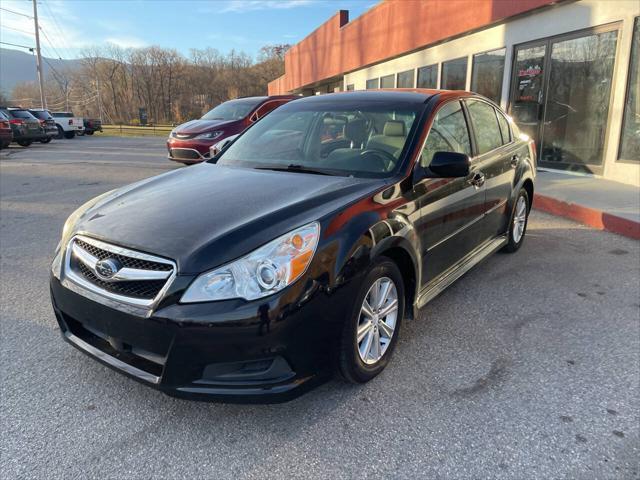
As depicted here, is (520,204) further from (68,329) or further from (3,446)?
(3,446)

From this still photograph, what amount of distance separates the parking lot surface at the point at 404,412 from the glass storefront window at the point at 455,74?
11052 millimetres

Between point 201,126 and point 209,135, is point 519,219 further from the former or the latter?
point 201,126

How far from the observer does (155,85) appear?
82438mm

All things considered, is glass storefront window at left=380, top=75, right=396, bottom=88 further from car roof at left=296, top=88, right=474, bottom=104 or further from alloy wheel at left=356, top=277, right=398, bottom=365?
alloy wheel at left=356, top=277, right=398, bottom=365

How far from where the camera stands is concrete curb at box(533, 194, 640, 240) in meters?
5.84

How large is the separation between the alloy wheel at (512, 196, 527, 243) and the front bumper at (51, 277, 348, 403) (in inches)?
131

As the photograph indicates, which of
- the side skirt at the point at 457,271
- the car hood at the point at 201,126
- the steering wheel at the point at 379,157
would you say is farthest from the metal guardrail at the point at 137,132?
the steering wheel at the point at 379,157

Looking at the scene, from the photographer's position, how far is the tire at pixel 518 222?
15.8 feet

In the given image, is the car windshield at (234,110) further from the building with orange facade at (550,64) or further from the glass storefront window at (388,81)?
the glass storefront window at (388,81)

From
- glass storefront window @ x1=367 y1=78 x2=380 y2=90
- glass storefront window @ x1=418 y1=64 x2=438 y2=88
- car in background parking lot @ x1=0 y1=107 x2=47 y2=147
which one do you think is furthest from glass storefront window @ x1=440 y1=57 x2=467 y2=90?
car in background parking lot @ x1=0 y1=107 x2=47 y2=147

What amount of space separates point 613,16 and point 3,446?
10443 millimetres

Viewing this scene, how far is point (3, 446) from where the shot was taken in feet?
7.26

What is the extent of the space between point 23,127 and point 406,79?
15718 millimetres

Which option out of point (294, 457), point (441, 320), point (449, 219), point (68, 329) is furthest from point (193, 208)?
point (441, 320)
